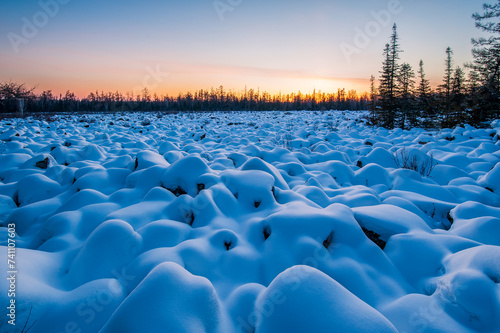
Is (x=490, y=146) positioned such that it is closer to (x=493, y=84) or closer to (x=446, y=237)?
(x=446, y=237)

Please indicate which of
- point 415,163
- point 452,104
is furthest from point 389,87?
point 415,163

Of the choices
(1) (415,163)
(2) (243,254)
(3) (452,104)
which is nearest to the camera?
(2) (243,254)

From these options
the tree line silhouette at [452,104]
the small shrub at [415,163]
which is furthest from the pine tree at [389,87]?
the small shrub at [415,163]

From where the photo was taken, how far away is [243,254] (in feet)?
6.56

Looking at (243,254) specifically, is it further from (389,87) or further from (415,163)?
(389,87)

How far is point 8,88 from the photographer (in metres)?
20.4

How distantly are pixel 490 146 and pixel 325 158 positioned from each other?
3847 millimetres

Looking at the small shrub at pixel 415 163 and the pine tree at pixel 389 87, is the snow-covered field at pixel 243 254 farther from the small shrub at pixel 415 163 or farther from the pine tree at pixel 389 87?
the pine tree at pixel 389 87

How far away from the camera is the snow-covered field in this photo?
1229mm

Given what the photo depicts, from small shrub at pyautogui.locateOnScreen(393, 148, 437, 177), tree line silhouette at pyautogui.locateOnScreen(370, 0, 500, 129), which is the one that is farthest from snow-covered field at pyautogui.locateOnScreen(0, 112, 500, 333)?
tree line silhouette at pyautogui.locateOnScreen(370, 0, 500, 129)

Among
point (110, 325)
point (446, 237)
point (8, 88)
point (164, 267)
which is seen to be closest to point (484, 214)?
point (446, 237)

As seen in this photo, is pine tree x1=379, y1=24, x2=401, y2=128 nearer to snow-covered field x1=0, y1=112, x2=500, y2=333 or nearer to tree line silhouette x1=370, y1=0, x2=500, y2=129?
tree line silhouette x1=370, y1=0, x2=500, y2=129

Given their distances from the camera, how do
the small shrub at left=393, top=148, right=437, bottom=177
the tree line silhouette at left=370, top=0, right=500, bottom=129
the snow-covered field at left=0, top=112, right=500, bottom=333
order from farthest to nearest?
the tree line silhouette at left=370, top=0, right=500, bottom=129 < the small shrub at left=393, top=148, right=437, bottom=177 < the snow-covered field at left=0, top=112, right=500, bottom=333

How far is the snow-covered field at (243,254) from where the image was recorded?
1.23 m
